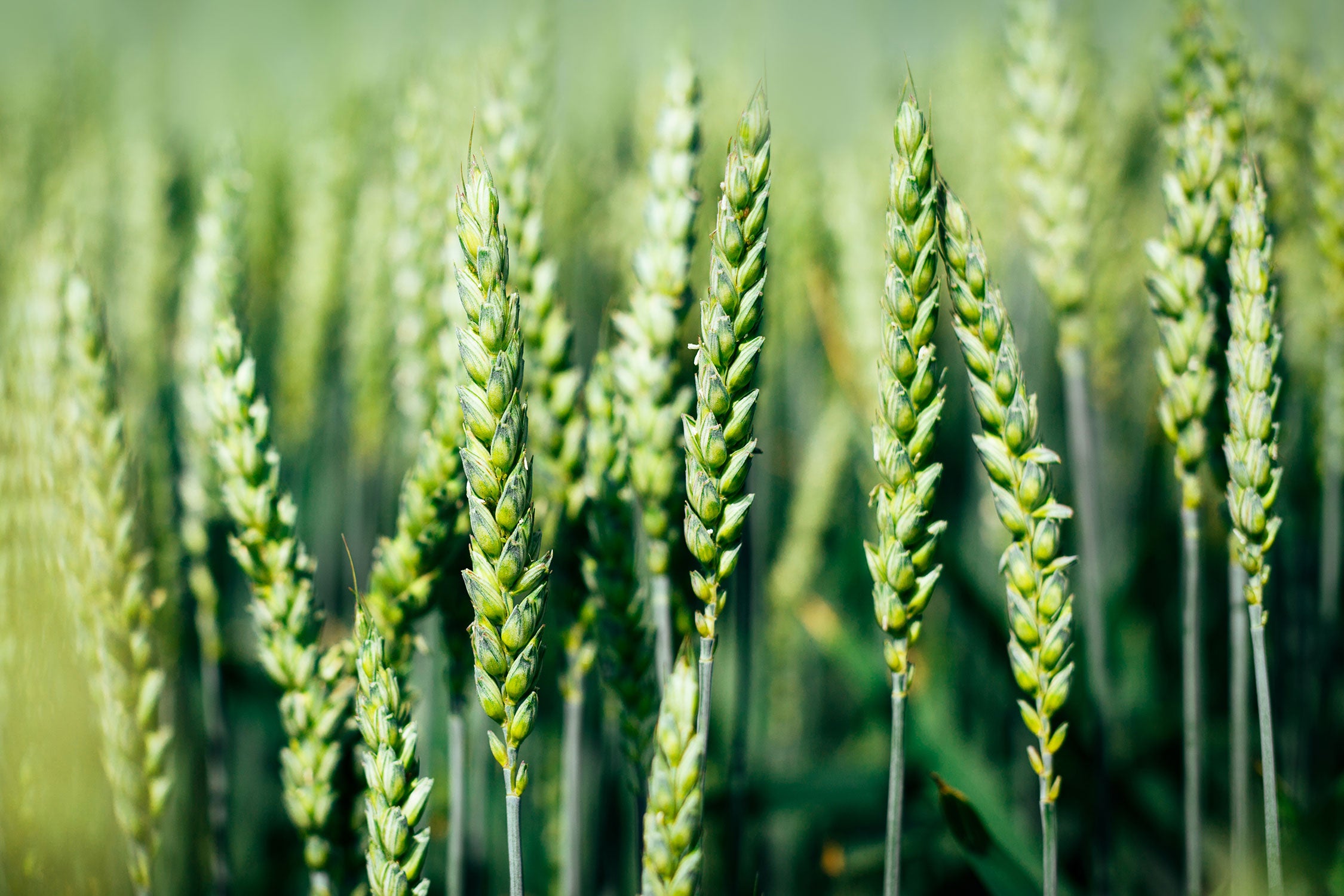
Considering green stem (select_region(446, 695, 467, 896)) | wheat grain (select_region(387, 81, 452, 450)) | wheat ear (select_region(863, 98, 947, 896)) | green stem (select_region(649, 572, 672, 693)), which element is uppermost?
wheat grain (select_region(387, 81, 452, 450))

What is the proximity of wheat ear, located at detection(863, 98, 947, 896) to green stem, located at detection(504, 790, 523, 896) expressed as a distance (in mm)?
228

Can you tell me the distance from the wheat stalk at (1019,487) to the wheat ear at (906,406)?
0.08ft

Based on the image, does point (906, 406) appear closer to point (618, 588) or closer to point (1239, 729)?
point (618, 588)

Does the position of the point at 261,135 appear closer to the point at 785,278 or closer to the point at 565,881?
the point at 785,278

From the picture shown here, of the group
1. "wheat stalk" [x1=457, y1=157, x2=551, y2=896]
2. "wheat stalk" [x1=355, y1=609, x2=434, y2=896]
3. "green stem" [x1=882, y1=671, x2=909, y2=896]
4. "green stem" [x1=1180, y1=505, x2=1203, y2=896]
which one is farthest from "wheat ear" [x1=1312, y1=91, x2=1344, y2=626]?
"wheat stalk" [x1=355, y1=609, x2=434, y2=896]

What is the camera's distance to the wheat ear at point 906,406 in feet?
1.58

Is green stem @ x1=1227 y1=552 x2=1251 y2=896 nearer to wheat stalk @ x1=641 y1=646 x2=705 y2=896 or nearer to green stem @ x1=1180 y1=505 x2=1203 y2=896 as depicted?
green stem @ x1=1180 y1=505 x2=1203 y2=896

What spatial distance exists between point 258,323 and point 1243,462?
1.76 meters

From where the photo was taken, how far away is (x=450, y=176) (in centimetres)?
98

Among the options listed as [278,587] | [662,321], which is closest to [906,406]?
[662,321]

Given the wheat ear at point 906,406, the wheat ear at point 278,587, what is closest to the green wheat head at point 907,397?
the wheat ear at point 906,406

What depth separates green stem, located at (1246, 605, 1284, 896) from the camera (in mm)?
561

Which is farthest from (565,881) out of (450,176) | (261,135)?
(261,135)

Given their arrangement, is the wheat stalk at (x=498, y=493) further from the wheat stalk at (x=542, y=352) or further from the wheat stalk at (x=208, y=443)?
the wheat stalk at (x=208, y=443)
